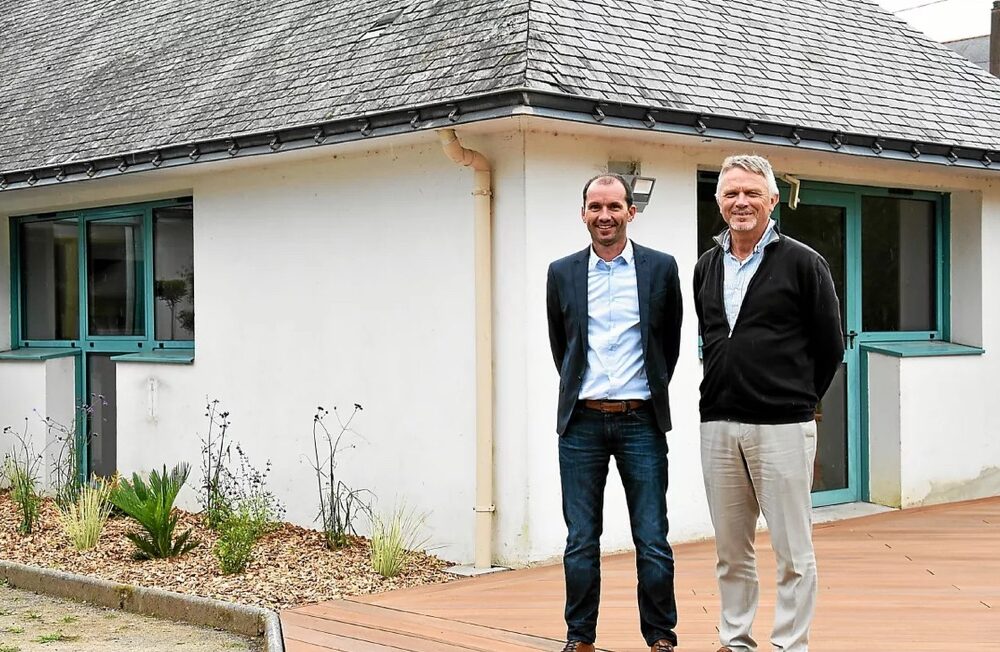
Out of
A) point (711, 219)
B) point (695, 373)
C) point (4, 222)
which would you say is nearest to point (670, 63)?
point (711, 219)

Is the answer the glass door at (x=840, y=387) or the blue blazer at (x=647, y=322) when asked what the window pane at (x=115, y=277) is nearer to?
the glass door at (x=840, y=387)

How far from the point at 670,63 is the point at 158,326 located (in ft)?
16.1

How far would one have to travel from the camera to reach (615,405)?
5.68 meters

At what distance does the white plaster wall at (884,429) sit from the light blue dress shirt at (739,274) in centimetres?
542

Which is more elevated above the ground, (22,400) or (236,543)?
(22,400)

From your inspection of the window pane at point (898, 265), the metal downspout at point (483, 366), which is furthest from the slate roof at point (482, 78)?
the window pane at point (898, 265)

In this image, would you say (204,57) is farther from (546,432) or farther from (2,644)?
(2,644)

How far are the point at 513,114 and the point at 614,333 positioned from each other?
2377mm

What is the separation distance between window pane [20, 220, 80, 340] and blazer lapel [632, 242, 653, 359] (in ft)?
26.2

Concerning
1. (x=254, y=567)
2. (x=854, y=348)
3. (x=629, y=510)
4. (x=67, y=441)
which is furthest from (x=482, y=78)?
(x=67, y=441)

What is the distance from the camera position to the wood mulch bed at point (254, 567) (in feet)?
25.7

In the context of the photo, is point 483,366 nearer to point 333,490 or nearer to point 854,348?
point 333,490

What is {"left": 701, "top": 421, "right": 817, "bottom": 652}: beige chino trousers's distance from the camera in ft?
17.7

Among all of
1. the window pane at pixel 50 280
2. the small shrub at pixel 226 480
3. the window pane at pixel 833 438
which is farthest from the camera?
the window pane at pixel 50 280
